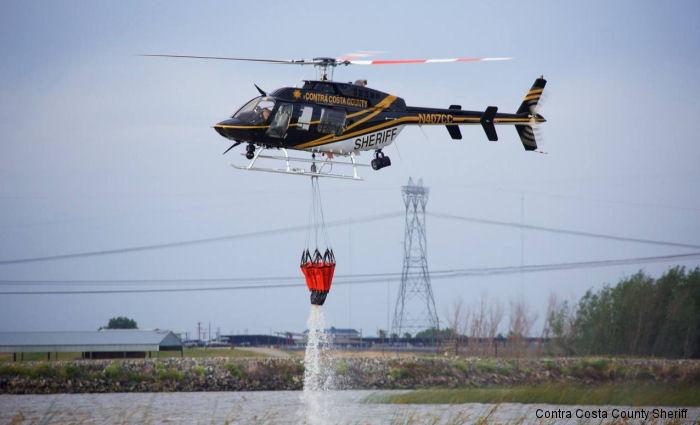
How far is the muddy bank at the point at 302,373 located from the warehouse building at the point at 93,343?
20.4ft

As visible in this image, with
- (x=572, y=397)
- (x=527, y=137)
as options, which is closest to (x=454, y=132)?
(x=527, y=137)

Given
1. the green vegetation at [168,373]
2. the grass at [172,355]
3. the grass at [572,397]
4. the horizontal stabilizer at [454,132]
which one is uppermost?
the horizontal stabilizer at [454,132]

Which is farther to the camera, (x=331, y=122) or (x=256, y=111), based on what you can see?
(x=331, y=122)

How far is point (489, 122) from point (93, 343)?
41.5m

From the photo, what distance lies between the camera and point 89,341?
6656 cm

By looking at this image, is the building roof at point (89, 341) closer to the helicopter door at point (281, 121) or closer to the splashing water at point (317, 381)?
the splashing water at point (317, 381)

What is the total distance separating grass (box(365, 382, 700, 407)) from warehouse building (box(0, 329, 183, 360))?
2298cm

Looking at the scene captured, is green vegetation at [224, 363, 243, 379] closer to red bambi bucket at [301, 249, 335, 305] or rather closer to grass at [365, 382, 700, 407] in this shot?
grass at [365, 382, 700, 407]

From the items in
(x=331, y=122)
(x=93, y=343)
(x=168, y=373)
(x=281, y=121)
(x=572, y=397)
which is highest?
(x=331, y=122)

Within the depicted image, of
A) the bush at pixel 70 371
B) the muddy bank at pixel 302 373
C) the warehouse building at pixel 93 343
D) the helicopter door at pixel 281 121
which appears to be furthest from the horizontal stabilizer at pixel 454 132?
the warehouse building at pixel 93 343

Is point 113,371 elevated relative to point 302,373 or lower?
elevated

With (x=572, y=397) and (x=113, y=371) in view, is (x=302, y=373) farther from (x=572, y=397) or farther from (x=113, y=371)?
(x=572, y=397)

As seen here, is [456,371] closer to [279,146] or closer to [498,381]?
[498,381]

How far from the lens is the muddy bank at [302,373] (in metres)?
55.9
